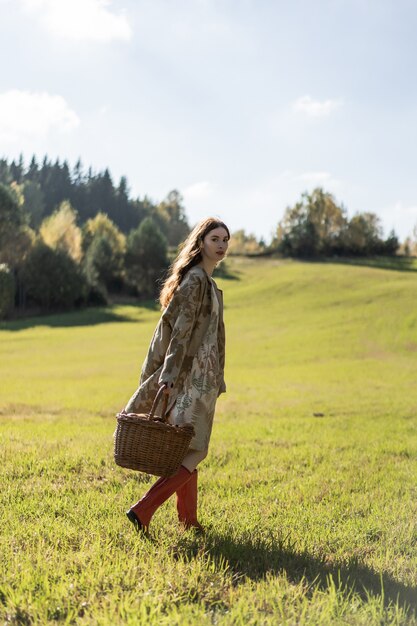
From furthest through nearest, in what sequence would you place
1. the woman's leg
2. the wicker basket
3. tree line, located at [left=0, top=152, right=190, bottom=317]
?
1. tree line, located at [left=0, top=152, right=190, bottom=317]
2. the woman's leg
3. the wicker basket

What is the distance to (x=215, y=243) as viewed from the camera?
536cm

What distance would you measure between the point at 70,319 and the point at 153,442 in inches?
2018

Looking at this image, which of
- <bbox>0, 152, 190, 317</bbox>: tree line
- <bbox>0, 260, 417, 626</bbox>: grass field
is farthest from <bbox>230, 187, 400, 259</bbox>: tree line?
<bbox>0, 260, 417, 626</bbox>: grass field

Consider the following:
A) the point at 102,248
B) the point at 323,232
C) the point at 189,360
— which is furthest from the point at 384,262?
the point at 189,360

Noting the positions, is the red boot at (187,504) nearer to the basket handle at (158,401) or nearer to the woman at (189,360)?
the woman at (189,360)

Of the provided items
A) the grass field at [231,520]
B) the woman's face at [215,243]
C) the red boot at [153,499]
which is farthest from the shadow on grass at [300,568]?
the woman's face at [215,243]

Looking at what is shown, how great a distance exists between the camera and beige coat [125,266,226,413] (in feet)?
16.4

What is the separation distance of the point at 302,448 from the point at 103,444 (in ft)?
10.8

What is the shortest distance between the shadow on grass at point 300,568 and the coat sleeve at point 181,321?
135 cm

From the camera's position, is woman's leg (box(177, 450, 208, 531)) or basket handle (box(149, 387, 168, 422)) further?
woman's leg (box(177, 450, 208, 531))

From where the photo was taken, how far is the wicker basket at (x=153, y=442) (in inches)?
189

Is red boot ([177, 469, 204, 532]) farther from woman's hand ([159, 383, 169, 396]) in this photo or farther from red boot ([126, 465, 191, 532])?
woman's hand ([159, 383, 169, 396])

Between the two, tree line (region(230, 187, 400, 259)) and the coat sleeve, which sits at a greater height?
tree line (region(230, 187, 400, 259))

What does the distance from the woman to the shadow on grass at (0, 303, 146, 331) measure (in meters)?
46.0
